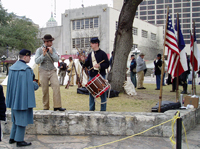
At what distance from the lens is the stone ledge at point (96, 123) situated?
4.80 m

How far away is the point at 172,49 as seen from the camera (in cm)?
612

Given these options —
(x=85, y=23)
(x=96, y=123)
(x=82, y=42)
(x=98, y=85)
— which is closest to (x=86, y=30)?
(x=85, y=23)

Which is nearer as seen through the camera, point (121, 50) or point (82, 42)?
point (121, 50)

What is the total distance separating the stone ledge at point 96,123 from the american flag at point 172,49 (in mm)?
2039

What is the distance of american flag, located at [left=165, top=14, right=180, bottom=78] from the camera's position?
5.98 metres

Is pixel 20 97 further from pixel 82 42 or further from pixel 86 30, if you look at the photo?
pixel 82 42

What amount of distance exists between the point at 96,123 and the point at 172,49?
2.97 m

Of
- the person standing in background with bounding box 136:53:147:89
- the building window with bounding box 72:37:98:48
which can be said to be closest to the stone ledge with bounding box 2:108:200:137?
the person standing in background with bounding box 136:53:147:89

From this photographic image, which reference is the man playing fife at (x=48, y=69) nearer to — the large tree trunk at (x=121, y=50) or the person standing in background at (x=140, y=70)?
the large tree trunk at (x=121, y=50)

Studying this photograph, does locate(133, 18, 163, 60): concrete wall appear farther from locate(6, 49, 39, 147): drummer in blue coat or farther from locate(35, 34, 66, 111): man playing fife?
locate(6, 49, 39, 147): drummer in blue coat

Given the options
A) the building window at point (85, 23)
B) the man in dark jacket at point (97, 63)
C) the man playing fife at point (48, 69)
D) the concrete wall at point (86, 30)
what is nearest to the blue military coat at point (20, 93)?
the man playing fife at point (48, 69)

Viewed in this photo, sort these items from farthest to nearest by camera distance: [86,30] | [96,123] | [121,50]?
[86,30], [121,50], [96,123]

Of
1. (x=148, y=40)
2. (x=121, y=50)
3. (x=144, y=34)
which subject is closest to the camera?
(x=121, y=50)

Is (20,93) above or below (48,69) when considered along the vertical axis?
below
